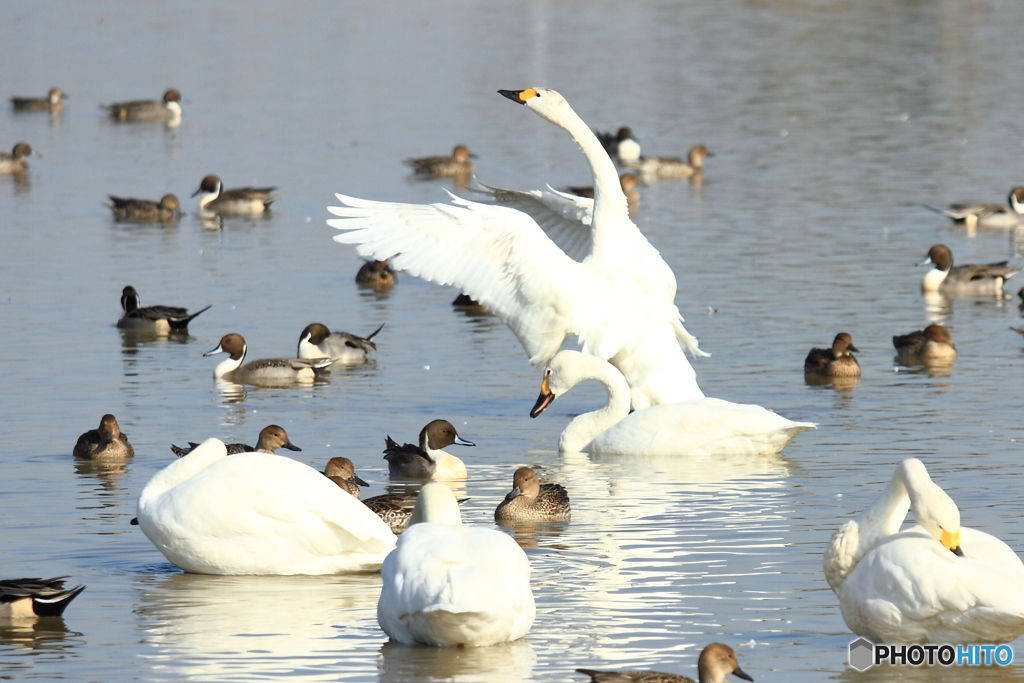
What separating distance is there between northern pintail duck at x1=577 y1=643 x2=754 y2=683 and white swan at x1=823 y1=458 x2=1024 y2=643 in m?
0.76

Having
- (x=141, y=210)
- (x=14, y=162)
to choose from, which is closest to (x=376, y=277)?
(x=141, y=210)

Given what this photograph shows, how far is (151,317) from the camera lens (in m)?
16.3

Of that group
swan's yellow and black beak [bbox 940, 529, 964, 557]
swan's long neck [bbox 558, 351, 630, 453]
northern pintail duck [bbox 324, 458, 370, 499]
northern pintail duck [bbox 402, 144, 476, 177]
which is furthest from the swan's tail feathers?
northern pintail duck [bbox 402, 144, 476, 177]

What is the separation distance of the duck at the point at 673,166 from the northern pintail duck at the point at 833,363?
47.9 ft

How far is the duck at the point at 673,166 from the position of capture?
28797 mm

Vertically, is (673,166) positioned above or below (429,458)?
above

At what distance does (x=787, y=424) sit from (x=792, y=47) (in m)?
40.8

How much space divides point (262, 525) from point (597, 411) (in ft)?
13.1

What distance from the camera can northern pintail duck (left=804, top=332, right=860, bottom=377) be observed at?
14047mm

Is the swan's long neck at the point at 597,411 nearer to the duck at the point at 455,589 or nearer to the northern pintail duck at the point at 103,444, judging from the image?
the northern pintail duck at the point at 103,444

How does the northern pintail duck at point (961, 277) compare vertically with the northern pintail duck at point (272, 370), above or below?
above

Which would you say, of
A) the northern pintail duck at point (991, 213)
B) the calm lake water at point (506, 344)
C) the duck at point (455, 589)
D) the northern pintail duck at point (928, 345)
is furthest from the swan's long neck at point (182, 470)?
the northern pintail duck at point (991, 213)

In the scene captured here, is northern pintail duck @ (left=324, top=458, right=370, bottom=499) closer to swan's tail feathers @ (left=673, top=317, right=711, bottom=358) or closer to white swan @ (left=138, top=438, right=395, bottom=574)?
white swan @ (left=138, top=438, right=395, bottom=574)

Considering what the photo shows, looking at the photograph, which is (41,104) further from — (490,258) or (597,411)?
(597,411)
